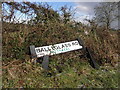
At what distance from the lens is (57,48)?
5.22m

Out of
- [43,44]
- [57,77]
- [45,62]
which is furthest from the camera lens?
[43,44]

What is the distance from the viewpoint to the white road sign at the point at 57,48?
494 cm

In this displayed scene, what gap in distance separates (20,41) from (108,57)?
3.26m

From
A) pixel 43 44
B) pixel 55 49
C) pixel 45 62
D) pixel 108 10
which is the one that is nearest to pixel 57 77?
pixel 45 62

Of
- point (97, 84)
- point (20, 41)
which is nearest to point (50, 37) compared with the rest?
point (20, 41)

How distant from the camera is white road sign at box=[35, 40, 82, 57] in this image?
4.94 m

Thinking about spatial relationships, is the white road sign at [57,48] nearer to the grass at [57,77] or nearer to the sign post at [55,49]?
the sign post at [55,49]

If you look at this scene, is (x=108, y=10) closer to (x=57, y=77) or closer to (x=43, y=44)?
(x=43, y=44)

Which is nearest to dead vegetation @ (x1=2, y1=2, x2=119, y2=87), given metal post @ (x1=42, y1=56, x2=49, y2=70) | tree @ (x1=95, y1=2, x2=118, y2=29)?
metal post @ (x1=42, y1=56, x2=49, y2=70)

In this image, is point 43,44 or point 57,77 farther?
point 43,44

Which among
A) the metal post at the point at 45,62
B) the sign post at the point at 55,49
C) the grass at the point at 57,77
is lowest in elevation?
the grass at the point at 57,77

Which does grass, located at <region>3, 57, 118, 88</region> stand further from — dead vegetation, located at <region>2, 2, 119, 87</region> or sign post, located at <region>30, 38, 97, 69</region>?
sign post, located at <region>30, 38, 97, 69</region>

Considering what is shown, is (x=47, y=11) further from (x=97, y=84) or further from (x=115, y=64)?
(x=97, y=84)

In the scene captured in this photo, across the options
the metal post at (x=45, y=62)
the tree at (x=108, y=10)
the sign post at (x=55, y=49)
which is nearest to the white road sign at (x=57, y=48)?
the sign post at (x=55, y=49)
